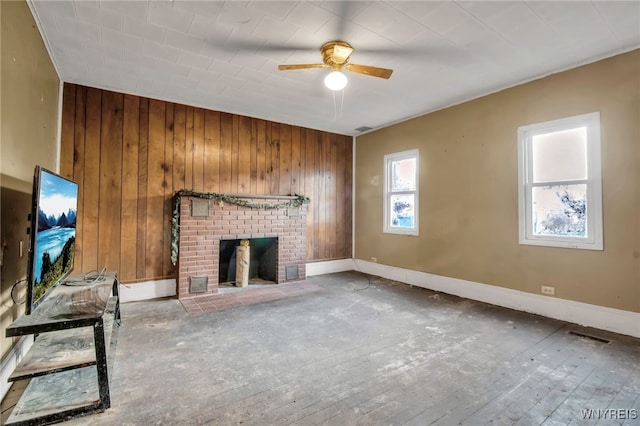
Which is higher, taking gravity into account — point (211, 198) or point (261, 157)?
point (261, 157)

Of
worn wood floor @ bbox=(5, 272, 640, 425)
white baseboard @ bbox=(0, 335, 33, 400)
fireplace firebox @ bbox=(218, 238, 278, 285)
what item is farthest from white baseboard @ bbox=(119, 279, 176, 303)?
white baseboard @ bbox=(0, 335, 33, 400)

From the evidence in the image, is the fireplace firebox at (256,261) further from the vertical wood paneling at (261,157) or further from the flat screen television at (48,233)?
the flat screen television at (48,233)

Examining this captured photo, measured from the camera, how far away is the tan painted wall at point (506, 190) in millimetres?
2855

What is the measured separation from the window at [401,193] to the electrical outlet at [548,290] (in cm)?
→ 181

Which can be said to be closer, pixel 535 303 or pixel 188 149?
pixel 535 303

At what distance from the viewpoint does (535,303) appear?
3449 mm

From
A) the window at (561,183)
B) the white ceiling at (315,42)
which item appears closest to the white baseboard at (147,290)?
the white ceiling at (315,42)

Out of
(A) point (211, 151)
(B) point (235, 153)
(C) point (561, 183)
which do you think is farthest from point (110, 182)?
(C) point (561, 183)

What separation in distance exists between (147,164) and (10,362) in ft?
8.73

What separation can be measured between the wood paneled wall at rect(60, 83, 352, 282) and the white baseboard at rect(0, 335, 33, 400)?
1.60 m

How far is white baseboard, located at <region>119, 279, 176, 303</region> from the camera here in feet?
12.7

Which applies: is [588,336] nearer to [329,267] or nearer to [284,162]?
[329,267]

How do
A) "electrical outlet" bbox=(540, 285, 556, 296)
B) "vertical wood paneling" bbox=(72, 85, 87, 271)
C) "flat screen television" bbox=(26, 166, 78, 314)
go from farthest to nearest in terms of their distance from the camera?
1. "vertical wood paneling" bbox=(72, 85, 87, 271)
2. "electrical outlet" bbox=(540, 285, 556, 296)
3. "flat screen television" bbox=(26, 166, 78, 314)
